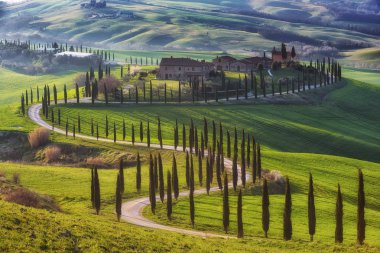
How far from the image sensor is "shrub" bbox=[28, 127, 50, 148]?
140375 millimetres

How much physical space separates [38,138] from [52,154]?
27.3 ft

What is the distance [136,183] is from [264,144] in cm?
5388

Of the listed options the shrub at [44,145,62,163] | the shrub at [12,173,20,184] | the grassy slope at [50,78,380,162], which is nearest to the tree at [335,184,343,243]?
the shrub at [12,173,20,184]

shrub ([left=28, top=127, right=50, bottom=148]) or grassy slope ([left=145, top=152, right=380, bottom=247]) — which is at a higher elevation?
shrub ([left=28, top=127, right=50, bottom=148])

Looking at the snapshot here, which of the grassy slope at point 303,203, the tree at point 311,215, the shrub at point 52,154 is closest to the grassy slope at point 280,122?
the shrub at point 52,154

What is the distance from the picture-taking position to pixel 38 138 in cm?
14050

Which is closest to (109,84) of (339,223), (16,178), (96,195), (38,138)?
(38,138)

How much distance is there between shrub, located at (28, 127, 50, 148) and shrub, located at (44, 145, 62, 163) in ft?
17.0

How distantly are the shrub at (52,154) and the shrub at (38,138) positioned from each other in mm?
5171

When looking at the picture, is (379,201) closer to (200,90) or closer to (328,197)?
(328,197)

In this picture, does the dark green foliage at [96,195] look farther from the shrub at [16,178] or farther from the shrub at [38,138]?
the shrub at [38,138]

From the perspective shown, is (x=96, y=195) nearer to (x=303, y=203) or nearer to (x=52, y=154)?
(x=303, y=203)

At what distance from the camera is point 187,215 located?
85562 mm

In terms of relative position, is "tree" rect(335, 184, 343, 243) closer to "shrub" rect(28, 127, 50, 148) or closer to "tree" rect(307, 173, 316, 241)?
"tree" rect(307, 173, 316, 241)
